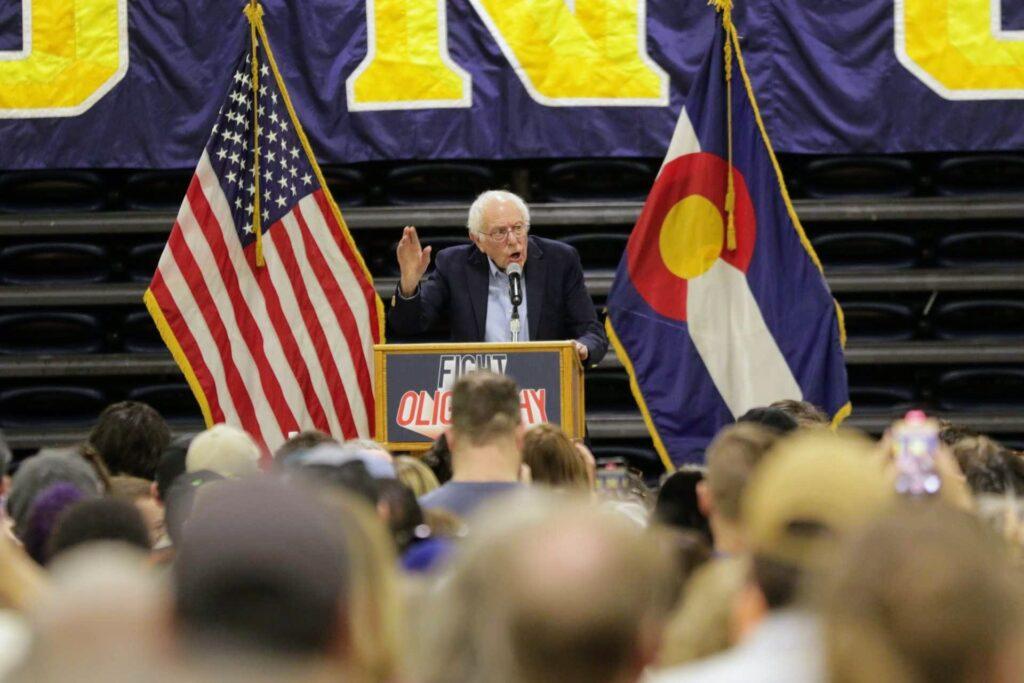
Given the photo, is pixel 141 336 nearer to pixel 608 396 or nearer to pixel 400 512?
pixel 608 396

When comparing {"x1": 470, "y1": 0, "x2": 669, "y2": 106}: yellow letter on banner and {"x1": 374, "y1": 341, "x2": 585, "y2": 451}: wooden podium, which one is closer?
{"x1": 374, "y1": 341, "x2": 585, "y2": 451}: wooden podium

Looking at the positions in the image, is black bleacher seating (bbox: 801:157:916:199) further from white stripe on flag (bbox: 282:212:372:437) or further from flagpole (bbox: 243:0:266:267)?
flagpole (bbox: 243:0:266:267)

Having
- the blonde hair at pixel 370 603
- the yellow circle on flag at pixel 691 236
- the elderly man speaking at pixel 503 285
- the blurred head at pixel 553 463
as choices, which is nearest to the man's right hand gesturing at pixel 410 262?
the elderly man speaking at pixel 503 285

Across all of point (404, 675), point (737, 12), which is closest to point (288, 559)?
point (404, 675)

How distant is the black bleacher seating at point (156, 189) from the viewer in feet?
32.6

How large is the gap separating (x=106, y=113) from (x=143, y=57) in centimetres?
40

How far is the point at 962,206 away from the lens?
9633 millimetres

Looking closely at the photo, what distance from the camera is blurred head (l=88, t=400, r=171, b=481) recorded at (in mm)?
5828

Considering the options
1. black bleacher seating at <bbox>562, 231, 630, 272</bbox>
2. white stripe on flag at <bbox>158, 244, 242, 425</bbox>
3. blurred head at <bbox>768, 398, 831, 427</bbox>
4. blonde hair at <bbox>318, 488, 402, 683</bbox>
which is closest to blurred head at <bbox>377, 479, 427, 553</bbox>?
blonde hair at <bbox>318, 488, 402, 683</bbox>

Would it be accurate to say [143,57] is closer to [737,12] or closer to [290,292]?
[290,292]

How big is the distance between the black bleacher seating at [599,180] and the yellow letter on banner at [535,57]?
Answer: 0.74 metres

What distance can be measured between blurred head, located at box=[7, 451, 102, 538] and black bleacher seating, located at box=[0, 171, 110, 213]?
5884 millimetres

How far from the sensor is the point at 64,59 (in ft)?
30.4

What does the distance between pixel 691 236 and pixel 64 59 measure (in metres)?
4.03
